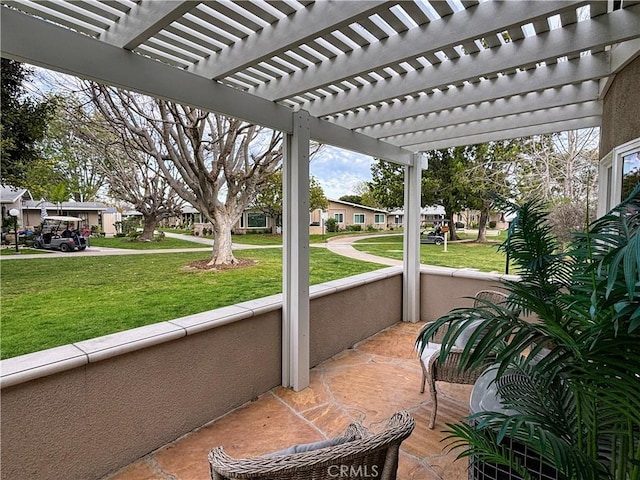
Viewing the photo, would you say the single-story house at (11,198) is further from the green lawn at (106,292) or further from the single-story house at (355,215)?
the single-story house at (355,215)

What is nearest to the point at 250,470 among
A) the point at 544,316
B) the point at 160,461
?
the point at 544,316

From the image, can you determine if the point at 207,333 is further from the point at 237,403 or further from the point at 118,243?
the point at 118,243

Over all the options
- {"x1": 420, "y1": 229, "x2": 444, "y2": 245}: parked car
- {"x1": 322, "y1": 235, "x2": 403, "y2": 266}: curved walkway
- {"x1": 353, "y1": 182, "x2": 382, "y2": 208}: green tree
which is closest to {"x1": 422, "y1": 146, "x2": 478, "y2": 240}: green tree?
{"x1": 420, "y1": 229, "x2": 444, "y2": 245}: parked car

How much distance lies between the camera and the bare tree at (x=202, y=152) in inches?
208

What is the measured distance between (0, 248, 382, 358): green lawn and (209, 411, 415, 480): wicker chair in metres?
3.04

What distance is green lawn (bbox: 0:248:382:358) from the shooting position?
3.42 metres

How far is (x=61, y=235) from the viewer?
3.52m

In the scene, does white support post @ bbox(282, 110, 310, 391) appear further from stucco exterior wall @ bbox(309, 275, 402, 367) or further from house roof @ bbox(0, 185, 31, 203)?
house roof @ bbox(0, 185, 31, 203)

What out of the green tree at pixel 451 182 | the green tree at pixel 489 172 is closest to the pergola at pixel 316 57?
the green tree at pixel 489 172

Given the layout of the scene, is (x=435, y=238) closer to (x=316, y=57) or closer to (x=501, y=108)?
(x=501, y=108)

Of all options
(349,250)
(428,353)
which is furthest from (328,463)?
(349,250)

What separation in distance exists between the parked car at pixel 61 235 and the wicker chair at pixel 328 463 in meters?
3.08

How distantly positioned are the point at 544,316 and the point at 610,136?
9.74 feet

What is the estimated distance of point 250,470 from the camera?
3.51ft
